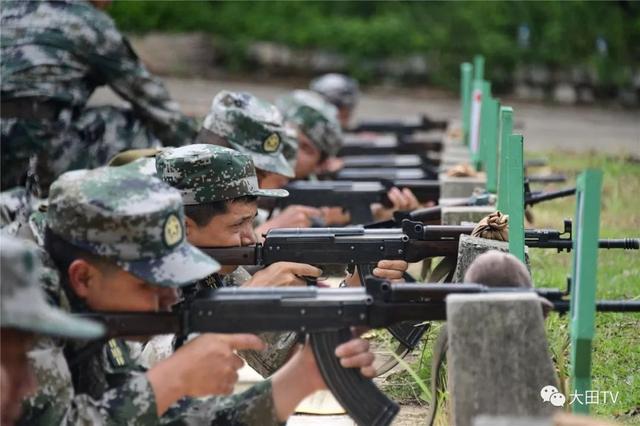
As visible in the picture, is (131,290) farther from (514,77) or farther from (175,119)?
(514,77)

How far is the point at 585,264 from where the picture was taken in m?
4.03

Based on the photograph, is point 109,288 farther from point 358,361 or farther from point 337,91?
point 337,91

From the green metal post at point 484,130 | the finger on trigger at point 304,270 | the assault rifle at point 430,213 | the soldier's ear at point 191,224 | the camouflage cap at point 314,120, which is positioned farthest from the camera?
the camouflage cap at point 314,120

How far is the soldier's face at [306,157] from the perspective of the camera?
9.55 m

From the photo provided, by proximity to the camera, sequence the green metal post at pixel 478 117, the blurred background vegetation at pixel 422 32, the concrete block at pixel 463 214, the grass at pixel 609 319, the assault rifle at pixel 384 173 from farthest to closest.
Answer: the blurred background vegetation at pixel 422 32, the assault rifle at pixel 384 173, the green metal post at pixel 478 117, the concrete block at pixel 463 214, the grass at pixel 609 319

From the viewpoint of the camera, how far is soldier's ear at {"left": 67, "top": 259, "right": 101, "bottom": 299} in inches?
156

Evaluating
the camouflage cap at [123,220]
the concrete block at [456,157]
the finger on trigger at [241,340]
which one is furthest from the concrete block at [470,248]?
the concrete block at [456,157]

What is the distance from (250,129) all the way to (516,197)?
260cm

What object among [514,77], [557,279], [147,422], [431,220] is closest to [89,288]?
[147,422]

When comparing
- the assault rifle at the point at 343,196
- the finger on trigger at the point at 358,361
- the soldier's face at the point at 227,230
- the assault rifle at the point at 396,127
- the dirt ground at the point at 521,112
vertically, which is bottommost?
the dirt ground at the point at 521,112

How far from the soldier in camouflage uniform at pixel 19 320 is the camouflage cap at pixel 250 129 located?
372 cm

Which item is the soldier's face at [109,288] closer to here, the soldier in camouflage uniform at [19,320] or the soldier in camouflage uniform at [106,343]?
the soldier in camouflage uniform at [106,343]

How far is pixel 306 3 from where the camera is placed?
21.8 meters

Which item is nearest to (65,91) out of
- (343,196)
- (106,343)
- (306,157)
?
(306,157)
